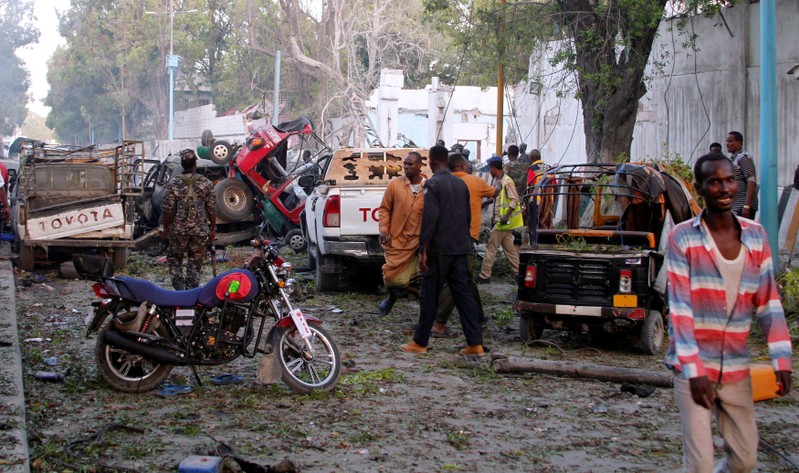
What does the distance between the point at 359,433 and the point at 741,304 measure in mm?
2944

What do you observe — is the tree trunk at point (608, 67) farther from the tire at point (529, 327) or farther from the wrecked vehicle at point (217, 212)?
the wrecked vehicle at point (217, 212)

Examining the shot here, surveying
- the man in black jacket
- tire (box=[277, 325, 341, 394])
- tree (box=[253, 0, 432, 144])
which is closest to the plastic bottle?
tire (box=[277, 325, 341, 394])

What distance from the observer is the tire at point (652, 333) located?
8.27 meters

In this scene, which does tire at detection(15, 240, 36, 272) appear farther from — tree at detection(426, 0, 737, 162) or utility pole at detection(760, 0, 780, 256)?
utility pole at detection(760, 0, 780, 256)

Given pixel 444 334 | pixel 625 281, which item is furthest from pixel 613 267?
pixel 444 334

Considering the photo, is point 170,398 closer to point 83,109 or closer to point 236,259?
point 236,259

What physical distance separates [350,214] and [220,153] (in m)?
7.63

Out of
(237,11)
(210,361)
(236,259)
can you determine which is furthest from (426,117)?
(210,361)

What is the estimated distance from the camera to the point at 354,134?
39938 mm

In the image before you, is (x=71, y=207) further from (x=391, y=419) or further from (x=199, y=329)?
(x=391, y=419)

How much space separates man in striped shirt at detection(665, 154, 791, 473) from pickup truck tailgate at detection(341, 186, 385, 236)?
26.5 feet

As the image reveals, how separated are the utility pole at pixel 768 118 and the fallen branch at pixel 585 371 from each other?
461cm

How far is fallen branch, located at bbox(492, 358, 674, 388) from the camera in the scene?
7145 mm

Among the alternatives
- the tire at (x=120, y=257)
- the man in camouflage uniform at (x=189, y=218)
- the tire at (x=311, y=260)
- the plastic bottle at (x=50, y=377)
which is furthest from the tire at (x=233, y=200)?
the plastic bottle at (x=50, y=377)
